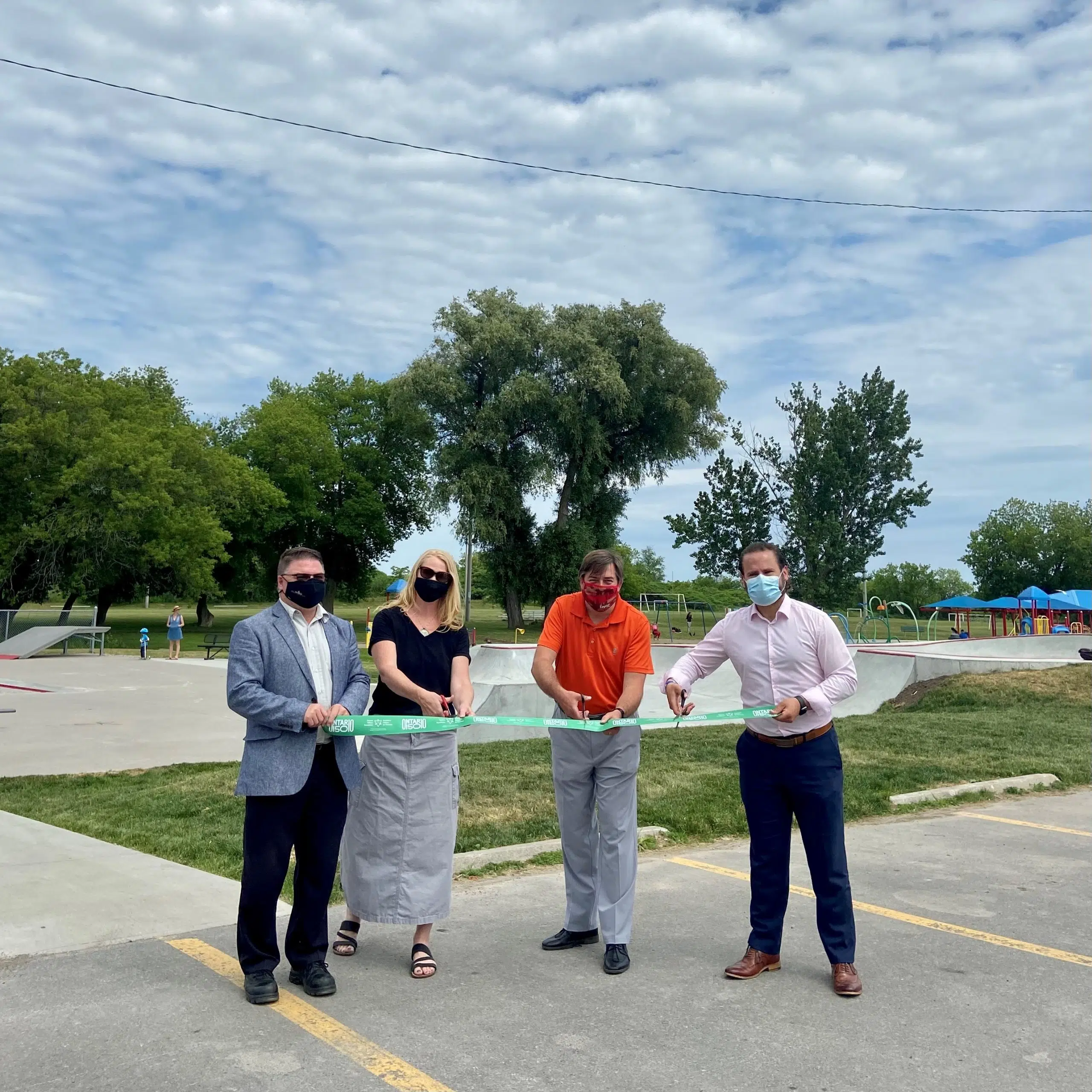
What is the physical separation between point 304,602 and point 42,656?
111ft

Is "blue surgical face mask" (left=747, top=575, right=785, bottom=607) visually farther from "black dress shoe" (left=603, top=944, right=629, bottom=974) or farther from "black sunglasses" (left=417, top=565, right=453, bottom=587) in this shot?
"black dress shoe" (left=603, top=944, right=629, bottom=974)

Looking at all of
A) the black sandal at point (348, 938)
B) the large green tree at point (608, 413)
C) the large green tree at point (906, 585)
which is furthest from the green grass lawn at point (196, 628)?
the large green tree at point (906, 585)

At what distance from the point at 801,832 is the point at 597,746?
102cm

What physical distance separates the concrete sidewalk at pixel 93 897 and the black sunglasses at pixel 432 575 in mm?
2161

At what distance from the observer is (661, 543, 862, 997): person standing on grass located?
193 inches

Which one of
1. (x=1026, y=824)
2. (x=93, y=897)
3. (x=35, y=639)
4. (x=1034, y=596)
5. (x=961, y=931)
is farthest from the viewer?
(x=1034, y=596)

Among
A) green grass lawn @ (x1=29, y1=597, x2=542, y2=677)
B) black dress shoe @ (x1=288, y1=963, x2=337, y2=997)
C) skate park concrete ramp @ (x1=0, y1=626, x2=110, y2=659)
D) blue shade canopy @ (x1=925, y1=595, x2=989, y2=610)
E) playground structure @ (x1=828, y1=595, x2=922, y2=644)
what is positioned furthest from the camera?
blue shade canopy @ (x1=925, y1=595, x2=989, y2=610)

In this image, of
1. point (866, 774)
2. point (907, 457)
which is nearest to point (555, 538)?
point (907, 457)

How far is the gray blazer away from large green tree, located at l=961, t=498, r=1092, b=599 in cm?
10472

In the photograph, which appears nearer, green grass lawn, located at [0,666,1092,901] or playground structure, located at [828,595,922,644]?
green grass lawn, located at [0,666,1092,901]

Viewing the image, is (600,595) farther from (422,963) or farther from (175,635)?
(175,635)

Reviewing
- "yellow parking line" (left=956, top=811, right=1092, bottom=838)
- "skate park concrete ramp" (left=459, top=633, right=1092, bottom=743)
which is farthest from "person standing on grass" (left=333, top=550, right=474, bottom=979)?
"skate park concrete ramp" (left=459, top=633, right=1092, bottom=743)

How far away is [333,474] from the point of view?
203ft

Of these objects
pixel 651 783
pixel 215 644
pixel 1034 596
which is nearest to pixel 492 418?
pixel 215 644
